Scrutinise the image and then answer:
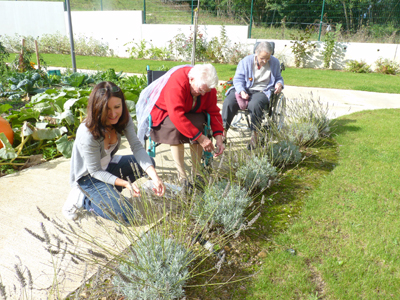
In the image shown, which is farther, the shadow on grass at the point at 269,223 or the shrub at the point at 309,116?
the shrub at the point at 309,116

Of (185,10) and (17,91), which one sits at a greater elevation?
(185,10)

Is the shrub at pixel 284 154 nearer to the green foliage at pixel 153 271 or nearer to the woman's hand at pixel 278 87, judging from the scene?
the woman's hand at pixel 278 87

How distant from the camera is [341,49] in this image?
11.8 metres

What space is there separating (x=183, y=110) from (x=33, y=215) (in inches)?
55.0

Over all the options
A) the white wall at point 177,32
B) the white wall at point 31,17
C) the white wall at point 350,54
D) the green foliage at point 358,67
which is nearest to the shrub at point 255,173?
the white wall at point 350,54

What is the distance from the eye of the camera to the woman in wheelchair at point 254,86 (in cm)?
354

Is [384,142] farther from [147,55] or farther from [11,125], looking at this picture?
[147,55]

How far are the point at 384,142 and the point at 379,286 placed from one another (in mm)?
2761

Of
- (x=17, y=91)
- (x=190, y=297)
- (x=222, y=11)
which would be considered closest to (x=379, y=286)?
(x=190, y=297)

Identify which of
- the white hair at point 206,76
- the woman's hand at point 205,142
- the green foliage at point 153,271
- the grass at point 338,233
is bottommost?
the grass at point 338,233

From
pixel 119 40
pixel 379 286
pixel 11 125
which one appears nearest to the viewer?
pixel 379 286

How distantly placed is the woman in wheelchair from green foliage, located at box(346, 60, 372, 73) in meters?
9.14

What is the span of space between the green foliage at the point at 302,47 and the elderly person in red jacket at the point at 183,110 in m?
10.4

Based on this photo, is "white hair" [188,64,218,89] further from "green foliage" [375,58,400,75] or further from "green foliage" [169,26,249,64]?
"green foliage" [375,58,400,75]
